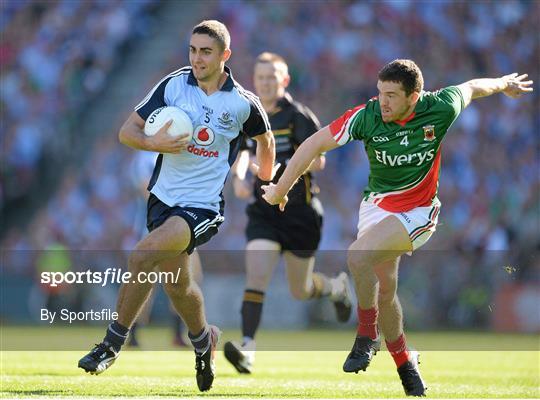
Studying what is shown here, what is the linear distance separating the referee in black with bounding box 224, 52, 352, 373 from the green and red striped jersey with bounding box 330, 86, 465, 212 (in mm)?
2258

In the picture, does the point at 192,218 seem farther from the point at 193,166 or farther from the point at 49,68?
the point at 49,68

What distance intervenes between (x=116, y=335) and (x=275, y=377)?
2548 mm

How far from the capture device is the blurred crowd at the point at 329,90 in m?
20.5

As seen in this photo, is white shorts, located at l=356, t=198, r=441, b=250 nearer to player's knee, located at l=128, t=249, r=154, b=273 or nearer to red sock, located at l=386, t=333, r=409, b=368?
red sock, located at l=386, t=333, r=409, b=368

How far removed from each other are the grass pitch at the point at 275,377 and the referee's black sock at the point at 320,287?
73cm

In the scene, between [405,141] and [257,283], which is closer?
[405,141]

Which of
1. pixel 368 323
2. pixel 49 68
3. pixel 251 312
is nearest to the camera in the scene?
pixel 368 323

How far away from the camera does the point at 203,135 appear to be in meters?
7.59

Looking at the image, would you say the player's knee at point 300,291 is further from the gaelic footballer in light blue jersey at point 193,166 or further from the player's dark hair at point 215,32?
the player's dark hair at point 215,32

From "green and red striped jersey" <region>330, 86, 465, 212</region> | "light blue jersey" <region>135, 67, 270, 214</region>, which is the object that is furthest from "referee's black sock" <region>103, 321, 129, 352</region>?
"green and red striped jersey" <region>330, 86, 465, 212</region>

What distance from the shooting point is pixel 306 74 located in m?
21.9

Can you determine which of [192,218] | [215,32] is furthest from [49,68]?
[192,218]

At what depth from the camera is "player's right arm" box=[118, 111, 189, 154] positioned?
23.7ft

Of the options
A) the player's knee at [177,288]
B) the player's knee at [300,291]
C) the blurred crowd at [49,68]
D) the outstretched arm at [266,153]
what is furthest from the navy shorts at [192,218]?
the blurred crowd at [49,68]
